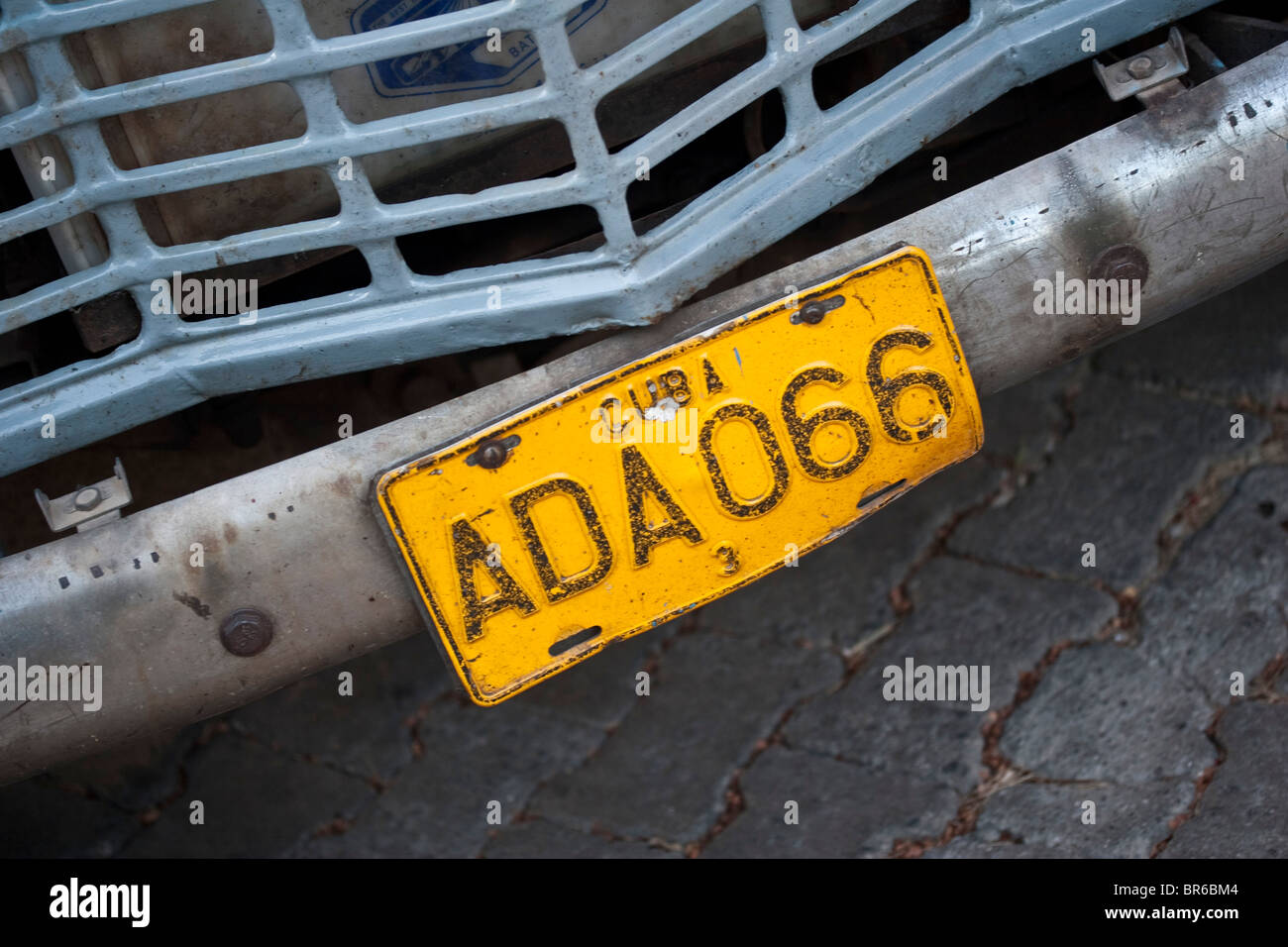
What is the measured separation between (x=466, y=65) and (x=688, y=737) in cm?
133

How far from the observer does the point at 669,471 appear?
1.67 meters

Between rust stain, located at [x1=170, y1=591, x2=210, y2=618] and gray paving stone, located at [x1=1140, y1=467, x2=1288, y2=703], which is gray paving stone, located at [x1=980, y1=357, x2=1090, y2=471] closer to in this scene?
gray paving stone, located at [x1=1140, y1=467, x2=1288, y2=703]

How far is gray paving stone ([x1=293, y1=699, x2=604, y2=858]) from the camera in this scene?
7.48ft

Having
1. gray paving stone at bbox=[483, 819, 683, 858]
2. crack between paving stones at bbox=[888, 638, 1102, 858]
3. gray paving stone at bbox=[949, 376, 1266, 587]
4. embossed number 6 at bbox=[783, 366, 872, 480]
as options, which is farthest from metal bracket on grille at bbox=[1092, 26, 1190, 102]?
gray paving stone at bbox=[483, 819, 683, 858]

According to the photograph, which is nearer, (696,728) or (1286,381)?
(696,728)

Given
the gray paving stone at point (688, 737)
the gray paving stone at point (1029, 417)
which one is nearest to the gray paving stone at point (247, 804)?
the gray paving stone at point (688, 737)

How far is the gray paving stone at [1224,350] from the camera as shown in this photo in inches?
99.7

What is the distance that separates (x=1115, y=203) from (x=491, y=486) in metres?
1.01

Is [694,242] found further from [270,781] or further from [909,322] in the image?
[270,781]

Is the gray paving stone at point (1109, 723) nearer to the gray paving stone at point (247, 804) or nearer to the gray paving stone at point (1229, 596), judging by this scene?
the gray paving stone at point (1229, 596)

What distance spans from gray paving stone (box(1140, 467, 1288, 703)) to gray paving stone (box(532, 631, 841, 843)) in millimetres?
636

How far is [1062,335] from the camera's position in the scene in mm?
1809

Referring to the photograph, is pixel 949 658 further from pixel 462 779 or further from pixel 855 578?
pixel 462 779

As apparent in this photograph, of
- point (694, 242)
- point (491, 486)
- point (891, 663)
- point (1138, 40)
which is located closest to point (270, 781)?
point (491, 486)
